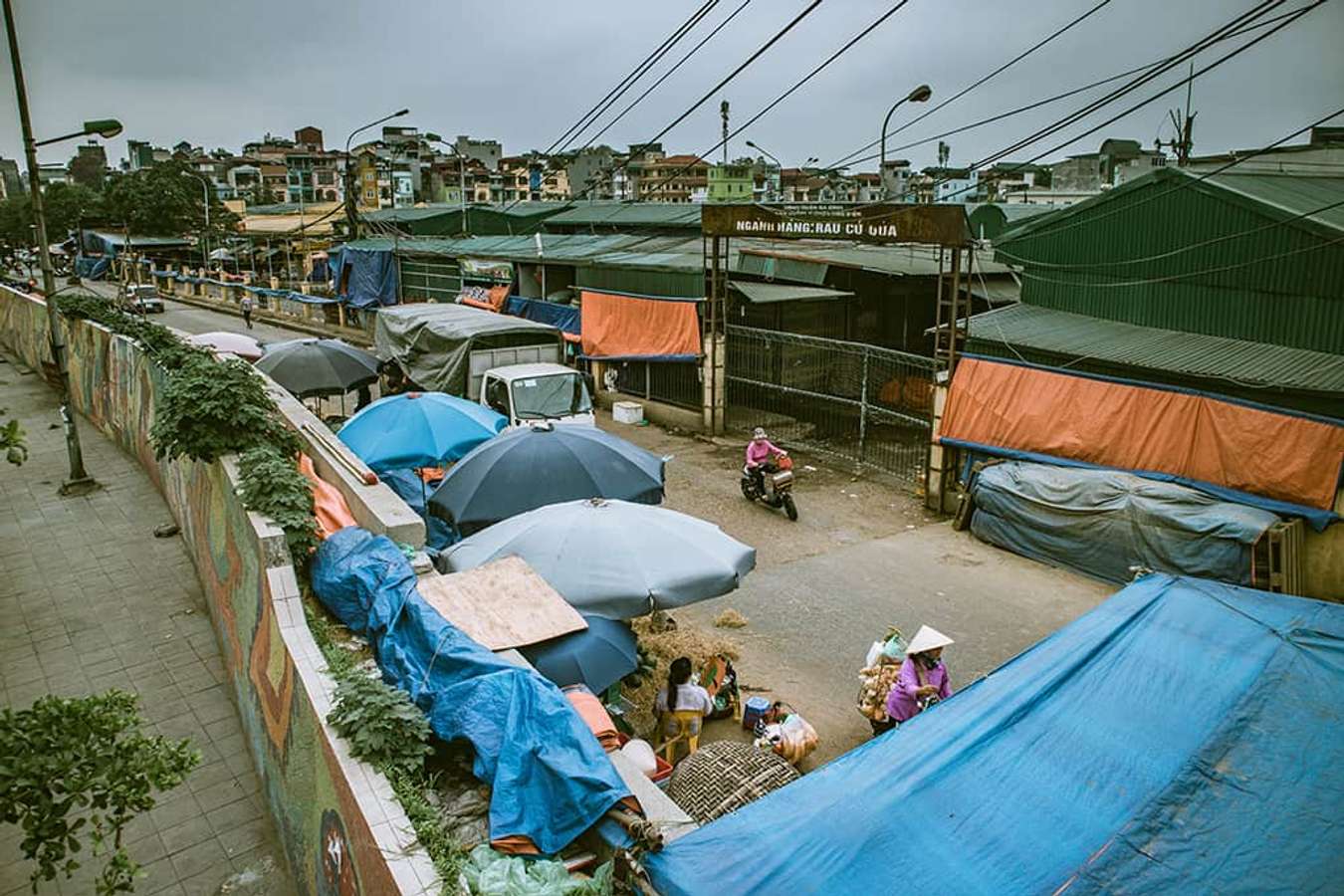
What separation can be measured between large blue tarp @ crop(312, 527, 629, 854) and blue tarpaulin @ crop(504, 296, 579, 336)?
17.2m

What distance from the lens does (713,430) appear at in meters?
19.6

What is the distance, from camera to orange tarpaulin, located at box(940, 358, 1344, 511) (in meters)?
10.7

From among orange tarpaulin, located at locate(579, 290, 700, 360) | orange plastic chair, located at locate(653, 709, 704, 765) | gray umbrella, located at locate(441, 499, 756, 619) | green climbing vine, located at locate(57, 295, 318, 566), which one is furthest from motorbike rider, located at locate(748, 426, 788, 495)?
orange plastic chair, located at locate(653, 709, 704, 765)

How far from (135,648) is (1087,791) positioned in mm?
10605

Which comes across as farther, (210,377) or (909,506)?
(909,506)

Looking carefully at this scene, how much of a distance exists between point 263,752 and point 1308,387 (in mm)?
11742

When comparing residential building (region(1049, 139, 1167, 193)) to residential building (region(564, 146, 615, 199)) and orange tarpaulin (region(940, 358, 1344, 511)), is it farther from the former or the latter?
orange tarpaulin (region(940, 358, 1344, 511))

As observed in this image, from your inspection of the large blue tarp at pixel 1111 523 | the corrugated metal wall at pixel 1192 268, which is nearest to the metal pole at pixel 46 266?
the large blue tarp at pixel 1111 523

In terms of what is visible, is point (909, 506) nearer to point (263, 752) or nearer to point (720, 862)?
point (263, 752)

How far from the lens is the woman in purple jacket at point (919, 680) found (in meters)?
7.28

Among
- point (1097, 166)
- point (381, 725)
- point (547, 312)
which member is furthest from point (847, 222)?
point (1097, 166)

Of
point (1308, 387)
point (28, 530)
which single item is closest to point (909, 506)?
point (1308, 387)

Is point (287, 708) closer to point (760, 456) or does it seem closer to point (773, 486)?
point (773, 486)

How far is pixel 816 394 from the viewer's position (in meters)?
17.3
